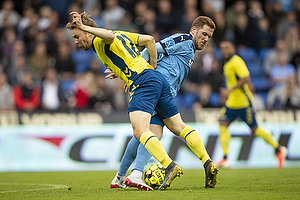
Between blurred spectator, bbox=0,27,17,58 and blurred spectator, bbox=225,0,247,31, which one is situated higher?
blurred spectator, bbox=225,0,247,31

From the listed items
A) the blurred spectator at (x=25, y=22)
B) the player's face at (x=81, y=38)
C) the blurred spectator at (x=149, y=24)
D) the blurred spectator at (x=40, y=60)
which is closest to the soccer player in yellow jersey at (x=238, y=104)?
the blurred spectator at (x=149, y=24)

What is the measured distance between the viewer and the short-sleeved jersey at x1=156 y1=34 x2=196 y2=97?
6.69 meters

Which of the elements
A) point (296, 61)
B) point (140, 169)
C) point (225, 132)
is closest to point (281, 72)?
point (296, 61)

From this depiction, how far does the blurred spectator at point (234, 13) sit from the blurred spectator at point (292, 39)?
1708 millimetres

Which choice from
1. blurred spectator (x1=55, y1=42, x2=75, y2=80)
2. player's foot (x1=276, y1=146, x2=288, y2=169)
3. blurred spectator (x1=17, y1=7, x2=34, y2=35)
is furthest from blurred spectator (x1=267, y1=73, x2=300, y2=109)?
blurred spectator (x1=17, y1=7, x2=34, y2=35)

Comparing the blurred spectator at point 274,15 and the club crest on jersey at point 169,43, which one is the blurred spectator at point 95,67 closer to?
the blurred spectator at point 274,15

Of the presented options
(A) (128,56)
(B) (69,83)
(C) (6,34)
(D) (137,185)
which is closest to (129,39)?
(A) (128,56)

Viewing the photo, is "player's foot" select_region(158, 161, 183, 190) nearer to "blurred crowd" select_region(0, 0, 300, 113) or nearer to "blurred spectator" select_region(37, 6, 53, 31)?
"blurred crowd" select_region(0, 0, 300, 113)

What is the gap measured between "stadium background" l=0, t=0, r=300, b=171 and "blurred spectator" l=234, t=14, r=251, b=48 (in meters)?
0.03

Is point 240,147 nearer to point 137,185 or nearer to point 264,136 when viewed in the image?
point 264,136

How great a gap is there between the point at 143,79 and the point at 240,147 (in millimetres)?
7054

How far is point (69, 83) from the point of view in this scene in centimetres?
1467

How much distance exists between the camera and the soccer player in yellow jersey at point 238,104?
1077cm

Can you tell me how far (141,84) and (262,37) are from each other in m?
11.9
